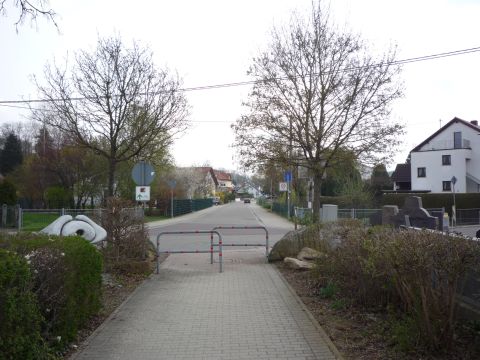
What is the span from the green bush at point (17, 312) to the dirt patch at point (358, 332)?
9.90ft

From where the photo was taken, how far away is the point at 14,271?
3805 millimetres

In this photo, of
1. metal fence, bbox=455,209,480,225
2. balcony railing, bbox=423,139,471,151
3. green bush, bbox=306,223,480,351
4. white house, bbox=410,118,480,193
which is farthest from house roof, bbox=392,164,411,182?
green bush, bbox=306,223,480,351

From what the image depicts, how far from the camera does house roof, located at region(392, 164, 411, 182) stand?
209 ft

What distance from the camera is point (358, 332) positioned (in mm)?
5762

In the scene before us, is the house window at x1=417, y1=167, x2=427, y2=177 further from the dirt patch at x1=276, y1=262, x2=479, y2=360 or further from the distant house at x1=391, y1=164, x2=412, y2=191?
the dirt patch at x1=276, y1=262, x2=479, y2=360

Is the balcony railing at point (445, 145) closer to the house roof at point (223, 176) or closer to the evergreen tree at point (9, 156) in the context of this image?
the evergreen tree at point (9, 156)

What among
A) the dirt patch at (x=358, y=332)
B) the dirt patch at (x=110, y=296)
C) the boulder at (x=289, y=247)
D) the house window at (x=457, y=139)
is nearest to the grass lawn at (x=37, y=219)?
the dirt patch at (x=110, y=296)

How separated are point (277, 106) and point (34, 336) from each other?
12.6 meters

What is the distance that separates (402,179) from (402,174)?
1039 millimetres

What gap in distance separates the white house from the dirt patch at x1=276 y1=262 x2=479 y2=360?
4478 cm

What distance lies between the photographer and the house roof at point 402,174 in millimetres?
63734

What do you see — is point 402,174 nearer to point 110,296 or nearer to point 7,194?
point 7,194

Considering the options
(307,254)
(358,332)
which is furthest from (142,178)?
(358,332)

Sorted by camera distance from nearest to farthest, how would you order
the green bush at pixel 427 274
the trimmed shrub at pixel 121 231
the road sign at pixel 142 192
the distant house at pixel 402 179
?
the green bush at pixel 427 274 → the trimmed shrub at pixel 121 231 → the road sign at pixel 142 192 → the distant house at pixel 402 179
